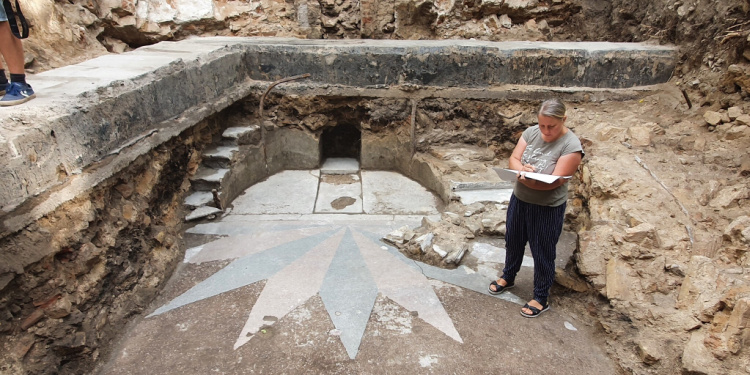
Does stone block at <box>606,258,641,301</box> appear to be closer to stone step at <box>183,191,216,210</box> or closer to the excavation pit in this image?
the excavation pit

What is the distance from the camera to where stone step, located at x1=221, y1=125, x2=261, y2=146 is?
5.87m

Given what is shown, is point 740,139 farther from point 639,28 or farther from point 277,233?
point 277,233

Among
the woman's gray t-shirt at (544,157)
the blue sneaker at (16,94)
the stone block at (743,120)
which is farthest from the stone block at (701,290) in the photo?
the blue sneaker at (16,94)

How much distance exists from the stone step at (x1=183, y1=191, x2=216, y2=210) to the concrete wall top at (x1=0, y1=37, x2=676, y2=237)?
94 centimetres

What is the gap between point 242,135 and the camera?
19.6 feet

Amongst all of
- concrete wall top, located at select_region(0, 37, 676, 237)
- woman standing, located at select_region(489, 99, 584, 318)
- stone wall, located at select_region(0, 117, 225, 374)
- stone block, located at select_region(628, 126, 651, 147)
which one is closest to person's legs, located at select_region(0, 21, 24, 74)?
concrete wall top, located at select_region(0, 37, 676, 237)

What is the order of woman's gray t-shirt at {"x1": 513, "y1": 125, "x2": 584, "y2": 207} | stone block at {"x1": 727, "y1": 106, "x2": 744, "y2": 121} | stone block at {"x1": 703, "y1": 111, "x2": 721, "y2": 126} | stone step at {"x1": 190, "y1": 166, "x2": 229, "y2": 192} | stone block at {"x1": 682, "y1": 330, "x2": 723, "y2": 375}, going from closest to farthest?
stone block at {"x1": 682, "y1": 330, "x2": 723, "y2": 375} → woman's gray t-shirt at {"x1": 513, "y1": 125, "x2": 584, "y2": 207} → stone block at {"x1": 727, "y1": 106, "x2": 744, "y2": 121} → stone block at {"x1": 703, "y1": 111, "x2": 721, "y2": 126} → stone step at {"x1": 190, "y1": 166, "x2": 229, "y2": 192}

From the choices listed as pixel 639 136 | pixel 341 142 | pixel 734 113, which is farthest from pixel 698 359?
pixel 341 142

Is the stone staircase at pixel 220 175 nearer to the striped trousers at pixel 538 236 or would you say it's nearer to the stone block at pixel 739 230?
the striped trousers at pixel 538 236

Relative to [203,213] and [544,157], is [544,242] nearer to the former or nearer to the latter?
[544,157]

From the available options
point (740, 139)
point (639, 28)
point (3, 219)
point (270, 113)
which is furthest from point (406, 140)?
point (3, 219)

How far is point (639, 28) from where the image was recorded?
7188 mm

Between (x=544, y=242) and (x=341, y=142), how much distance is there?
16.4 feet

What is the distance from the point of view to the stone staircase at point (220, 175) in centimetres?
496
